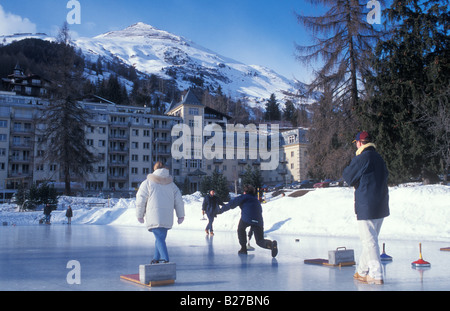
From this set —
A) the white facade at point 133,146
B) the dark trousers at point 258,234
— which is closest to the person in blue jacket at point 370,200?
the dark trousers at point 258,234

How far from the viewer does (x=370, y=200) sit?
18.9 ft

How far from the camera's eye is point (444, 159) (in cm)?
2141

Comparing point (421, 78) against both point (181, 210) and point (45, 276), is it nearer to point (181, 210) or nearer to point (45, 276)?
point (181, 210)

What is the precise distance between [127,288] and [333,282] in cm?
282

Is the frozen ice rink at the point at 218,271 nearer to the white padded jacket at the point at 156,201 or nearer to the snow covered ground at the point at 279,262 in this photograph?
the snow covered ground at the point at 279,262

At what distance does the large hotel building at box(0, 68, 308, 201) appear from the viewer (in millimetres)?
70875

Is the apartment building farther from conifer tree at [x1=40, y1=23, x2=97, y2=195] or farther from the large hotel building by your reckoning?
conifer tree at [x1=40, y1=23, x2=97, y2=195]

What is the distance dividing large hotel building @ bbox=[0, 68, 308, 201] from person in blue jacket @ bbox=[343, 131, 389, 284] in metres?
65.6

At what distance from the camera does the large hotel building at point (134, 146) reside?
70875 mm

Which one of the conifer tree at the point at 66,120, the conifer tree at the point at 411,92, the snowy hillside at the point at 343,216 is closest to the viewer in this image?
the snowy hillside at the point at 343,216

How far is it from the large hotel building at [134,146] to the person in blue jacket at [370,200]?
215 feet

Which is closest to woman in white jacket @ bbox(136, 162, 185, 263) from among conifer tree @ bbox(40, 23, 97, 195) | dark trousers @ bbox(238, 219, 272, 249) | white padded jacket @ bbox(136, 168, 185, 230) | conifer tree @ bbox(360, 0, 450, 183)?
white padded jacket @ bbox(136, 168, 185, 230)

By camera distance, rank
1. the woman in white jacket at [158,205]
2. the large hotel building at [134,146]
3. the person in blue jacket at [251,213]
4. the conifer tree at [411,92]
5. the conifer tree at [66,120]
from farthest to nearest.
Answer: the large hotel building at [134,146] → the conifer tree at [66,120] → the conifer tree at [411,92] → the person in blue jacket at [251,213] → the woman in white jacket at [158,205]

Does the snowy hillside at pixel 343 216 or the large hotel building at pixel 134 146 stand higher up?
the large hotel building at pixel 134 146
